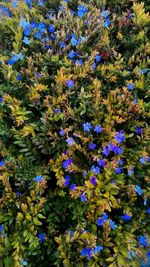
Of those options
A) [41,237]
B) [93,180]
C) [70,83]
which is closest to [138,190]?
[93,180]

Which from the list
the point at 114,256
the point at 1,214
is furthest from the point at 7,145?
the point at 114,256

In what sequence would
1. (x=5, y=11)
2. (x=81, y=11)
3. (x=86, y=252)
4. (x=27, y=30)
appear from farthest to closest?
(x=5, y=11) → (x=81, y=11) → (x=27, y=30) → (x=86, y=252)

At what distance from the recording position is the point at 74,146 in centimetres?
231

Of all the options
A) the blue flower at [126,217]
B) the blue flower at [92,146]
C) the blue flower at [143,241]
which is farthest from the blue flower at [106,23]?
the blue flower at [143,241]

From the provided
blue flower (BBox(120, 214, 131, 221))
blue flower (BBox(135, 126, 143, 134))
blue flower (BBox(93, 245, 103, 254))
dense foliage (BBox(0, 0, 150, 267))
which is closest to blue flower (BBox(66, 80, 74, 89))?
dense foliage (BBox(0, 0, 150, 267))

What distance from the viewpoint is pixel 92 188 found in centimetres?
224

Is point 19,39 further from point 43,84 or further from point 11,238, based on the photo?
point 11,238

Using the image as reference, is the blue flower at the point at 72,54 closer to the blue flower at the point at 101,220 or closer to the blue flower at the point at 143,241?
the blue flower at the point at 101,220

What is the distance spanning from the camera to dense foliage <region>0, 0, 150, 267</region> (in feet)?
7.30

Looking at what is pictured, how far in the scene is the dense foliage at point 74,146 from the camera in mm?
2227

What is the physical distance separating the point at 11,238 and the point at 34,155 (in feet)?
1.82

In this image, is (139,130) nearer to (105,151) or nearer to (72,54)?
(105,151)

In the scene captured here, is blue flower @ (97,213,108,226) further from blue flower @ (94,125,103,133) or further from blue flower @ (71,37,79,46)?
blue flower @ (71,37,79,46)

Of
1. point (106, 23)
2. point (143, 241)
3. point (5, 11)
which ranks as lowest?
point (143, 241)
